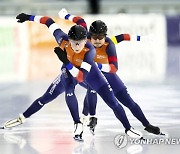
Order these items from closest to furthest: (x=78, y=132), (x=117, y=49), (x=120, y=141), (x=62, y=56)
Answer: (x=62, y=56)
(x=120, y=141)
(x=78, y=132)
(x=117, y=49)

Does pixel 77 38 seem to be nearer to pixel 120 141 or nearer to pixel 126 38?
pixel 126 38

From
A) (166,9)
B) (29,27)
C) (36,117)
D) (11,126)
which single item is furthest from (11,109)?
(166,9)

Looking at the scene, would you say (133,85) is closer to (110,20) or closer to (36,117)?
(36,117)

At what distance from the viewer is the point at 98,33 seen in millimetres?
5086

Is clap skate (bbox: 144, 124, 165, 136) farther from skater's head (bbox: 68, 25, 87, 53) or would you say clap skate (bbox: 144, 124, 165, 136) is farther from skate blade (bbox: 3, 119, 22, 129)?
skate blade (bbox: 3, 119, 22, 129)

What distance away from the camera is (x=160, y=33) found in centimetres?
1827

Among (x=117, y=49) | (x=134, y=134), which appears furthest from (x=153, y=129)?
(x=117, y=49)

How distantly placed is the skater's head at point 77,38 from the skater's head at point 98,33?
281 mm

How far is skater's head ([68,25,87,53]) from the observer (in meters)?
4.76

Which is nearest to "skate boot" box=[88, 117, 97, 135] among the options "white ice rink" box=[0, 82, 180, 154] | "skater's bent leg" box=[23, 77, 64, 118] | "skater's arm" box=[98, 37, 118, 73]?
A: "white ice rink" box=[0, 82, 180, 154]

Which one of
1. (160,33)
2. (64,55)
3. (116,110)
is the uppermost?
(64,55)

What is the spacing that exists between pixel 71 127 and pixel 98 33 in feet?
3.88

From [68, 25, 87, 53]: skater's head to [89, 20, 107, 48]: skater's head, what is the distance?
281 mm

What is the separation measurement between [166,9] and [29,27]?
21.9ft
